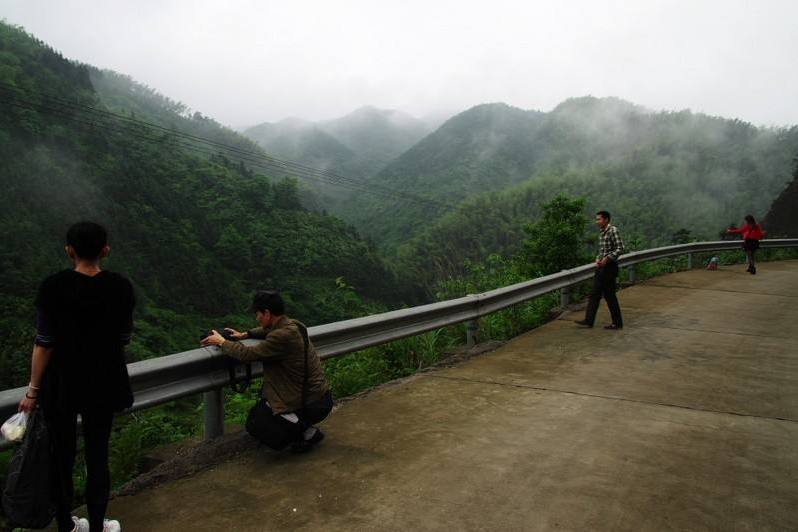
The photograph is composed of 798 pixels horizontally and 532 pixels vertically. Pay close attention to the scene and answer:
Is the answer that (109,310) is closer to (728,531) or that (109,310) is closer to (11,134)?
(728,531)

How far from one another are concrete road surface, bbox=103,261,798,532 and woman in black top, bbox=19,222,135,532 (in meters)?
0.40

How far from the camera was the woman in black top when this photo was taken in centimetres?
263

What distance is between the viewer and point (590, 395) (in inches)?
199

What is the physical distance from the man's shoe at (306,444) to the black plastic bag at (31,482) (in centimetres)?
150

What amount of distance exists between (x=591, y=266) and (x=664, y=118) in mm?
180713

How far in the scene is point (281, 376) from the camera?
3666 millimetres

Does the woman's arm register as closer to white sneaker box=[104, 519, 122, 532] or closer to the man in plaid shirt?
white sneaker box=[104, 519, 122, 532]

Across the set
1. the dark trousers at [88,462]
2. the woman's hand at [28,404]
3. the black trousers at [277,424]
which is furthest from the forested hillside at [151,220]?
the woman's hand at [28,404]

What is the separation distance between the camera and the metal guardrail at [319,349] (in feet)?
11.0

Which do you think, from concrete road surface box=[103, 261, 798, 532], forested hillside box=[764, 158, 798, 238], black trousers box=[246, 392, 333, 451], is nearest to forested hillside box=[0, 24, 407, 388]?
forested hillside box=[764, 158, 798, 238]

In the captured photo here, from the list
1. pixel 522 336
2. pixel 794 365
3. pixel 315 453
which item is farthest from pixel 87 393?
pixel 794 365

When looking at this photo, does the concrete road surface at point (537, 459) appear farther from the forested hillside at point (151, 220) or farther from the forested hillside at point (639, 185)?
the forested hillside at point (639, 185)

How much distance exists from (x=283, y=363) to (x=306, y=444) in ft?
1.91

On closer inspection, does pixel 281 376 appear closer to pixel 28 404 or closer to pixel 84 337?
pixel 84 337
